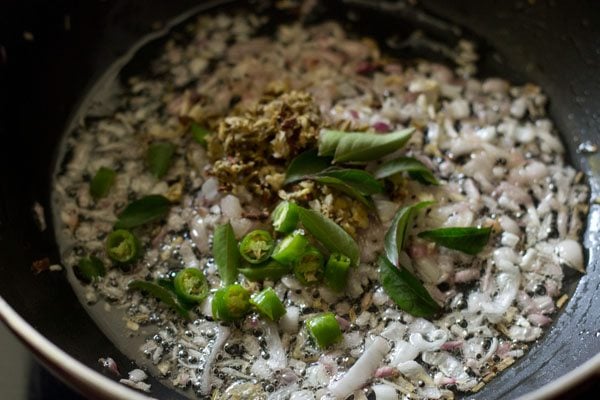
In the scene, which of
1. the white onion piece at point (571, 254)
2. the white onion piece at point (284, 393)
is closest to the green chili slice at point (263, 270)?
the white onion piece at point (284, 393)

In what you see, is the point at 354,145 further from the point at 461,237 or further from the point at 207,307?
the point at 207,307

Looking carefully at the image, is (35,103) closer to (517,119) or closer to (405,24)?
(405,24)

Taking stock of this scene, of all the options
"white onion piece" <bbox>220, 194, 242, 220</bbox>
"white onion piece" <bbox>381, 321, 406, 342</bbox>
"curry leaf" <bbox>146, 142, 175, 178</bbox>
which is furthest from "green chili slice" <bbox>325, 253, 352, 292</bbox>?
"curry leaf" <bbox>146, 142, 175, 178</bbox>

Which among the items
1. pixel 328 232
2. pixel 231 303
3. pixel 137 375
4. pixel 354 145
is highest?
pixel 354 145

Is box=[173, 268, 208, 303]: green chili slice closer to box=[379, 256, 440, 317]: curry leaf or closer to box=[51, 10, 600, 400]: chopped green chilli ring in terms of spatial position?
box=[51, 10, 600, 400]: chopped green chilli ring

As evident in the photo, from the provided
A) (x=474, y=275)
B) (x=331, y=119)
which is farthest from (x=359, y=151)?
(x=474, y=275)

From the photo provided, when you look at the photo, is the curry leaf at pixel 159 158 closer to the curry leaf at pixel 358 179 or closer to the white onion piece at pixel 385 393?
the curry leaf at pixel 358 179

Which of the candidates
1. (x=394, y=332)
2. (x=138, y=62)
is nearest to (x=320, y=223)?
(x=394, y=332)

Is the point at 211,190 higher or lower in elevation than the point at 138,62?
lower
